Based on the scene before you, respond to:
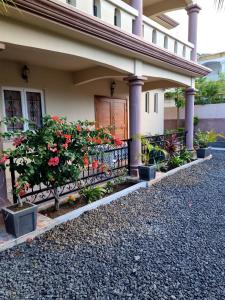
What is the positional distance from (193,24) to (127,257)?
7.95m

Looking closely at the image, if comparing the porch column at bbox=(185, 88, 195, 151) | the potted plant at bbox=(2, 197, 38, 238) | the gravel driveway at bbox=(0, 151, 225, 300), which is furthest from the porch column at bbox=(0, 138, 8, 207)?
the porch column at bbox=(185, 88, 195, 151)

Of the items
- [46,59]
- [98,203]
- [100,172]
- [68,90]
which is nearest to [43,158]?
[98,203]

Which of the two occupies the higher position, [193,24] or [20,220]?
[193,24]

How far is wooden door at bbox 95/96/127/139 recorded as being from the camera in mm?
7781

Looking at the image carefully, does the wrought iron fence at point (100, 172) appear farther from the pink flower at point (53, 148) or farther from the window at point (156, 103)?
the window at point (156, 103)

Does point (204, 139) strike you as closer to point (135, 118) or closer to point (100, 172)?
point (135, 118)

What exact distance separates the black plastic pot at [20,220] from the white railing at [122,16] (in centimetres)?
314

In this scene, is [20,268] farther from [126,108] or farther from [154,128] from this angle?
[154,128]

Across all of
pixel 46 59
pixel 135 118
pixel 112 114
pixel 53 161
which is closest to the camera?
pixel 53 161

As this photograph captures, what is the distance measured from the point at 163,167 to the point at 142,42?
11.5ft

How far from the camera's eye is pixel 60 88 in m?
6.53

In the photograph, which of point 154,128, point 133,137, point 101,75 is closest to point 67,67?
point 101,75

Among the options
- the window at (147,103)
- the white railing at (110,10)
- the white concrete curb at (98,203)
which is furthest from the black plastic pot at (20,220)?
the window at (147,103)

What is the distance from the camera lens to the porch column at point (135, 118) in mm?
5492
